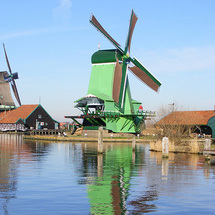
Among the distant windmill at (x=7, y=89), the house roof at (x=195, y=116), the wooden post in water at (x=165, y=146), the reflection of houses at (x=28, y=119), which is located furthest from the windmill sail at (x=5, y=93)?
the wooden post in water at (x=165, y=146)

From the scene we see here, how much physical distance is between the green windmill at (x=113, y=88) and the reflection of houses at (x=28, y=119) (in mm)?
Result: 28162

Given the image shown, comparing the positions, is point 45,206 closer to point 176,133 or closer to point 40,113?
point 176,133

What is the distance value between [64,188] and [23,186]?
79.6 inches

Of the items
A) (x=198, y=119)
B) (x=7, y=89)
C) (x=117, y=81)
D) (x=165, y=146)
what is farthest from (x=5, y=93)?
(x=165, y=146)

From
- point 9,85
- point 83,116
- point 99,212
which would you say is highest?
point 9,85

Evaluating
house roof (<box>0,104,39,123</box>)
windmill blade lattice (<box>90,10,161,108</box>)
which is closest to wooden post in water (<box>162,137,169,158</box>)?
windmill blade lattice (<box>90,10,161,108</box>)

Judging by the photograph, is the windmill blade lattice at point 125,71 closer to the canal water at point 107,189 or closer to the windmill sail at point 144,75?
the windmill sail at point 144,75

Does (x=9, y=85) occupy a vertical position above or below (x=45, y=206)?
above

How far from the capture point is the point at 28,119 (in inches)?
3462

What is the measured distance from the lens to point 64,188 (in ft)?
58.6

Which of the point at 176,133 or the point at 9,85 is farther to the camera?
the point at 9,85

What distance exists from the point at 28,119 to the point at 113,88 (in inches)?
1362

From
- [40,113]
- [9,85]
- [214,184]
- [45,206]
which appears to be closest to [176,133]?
[214,184]

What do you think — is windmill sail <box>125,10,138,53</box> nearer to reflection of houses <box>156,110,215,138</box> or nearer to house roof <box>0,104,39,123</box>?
reflection of houses <box>156,110,215,138</box>
